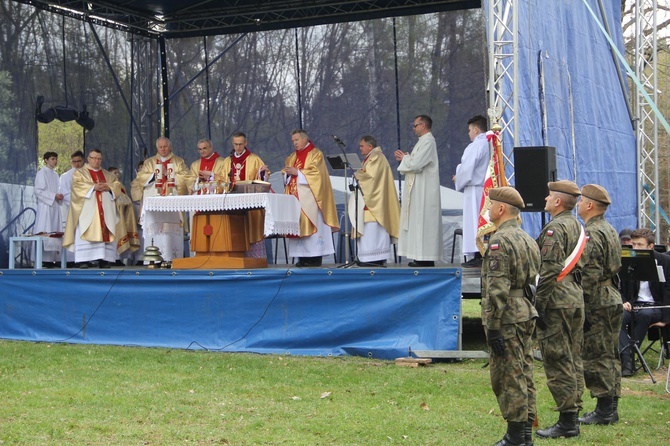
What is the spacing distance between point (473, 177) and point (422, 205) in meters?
0.90

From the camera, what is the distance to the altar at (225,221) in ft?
38.8

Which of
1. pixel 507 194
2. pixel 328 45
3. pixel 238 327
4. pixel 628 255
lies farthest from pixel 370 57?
pixel 507 194

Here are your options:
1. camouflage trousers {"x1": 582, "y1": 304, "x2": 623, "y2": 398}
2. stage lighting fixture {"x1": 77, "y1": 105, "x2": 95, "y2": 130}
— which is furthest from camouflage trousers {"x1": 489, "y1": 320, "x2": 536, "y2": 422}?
stage lighting fixture {"x1": 77, "y1": 105, "x2": 95, "y2": 130}

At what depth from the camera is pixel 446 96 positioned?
53.0 ft

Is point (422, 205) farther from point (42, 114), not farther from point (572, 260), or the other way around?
point (42, 114)

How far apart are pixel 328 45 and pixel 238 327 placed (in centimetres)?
724

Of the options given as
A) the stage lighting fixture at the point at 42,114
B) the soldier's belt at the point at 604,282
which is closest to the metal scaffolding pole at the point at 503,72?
the soldier's belt at the point at 604,282

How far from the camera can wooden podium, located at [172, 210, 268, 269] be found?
467 inches

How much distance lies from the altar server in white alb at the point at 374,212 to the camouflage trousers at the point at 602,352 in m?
5.30

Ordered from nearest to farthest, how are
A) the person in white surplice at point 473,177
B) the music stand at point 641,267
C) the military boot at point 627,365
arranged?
1. the music stand at point 641,267
2. the military boot at point 627,365
3. the person in white surplice at point 473,177

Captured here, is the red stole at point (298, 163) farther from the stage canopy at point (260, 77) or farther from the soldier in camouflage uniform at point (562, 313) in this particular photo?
the soldier in camouflage uniform at point (562, 313)

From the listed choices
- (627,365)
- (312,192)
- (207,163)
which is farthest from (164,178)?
(627,365)

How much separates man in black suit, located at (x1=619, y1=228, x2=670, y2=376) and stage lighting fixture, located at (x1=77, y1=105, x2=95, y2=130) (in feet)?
32.5

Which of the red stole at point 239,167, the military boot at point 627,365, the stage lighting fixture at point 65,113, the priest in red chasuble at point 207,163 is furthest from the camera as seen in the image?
the stage lighting fixture at point 65,113
